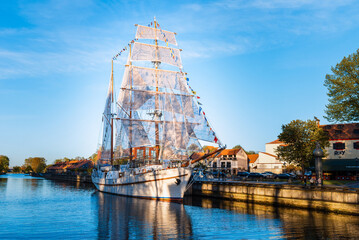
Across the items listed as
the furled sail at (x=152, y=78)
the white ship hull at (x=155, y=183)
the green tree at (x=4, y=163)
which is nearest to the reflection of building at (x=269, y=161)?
the furled sail at (x=152, y=78)

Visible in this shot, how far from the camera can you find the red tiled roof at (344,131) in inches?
2429

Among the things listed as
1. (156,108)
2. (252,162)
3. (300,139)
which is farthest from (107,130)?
(252,162)

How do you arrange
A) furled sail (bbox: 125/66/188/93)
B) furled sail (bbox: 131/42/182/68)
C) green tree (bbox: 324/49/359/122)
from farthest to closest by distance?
1. furled sail (bbox: 131/42/182/68)
2. furled sail (bbox: 125/66/188/93)
3. green tree (bbox: 324/49/359/122)

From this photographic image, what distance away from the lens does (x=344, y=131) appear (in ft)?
209

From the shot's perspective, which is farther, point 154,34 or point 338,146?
point 154,34

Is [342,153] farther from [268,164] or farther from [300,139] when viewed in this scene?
[268,164]

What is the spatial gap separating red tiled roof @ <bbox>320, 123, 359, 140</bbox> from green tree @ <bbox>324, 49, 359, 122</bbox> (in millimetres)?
20840

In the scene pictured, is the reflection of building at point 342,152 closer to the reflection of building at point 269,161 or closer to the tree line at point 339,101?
the tree line at point 339,101

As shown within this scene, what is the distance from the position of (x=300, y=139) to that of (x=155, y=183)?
23.6 m

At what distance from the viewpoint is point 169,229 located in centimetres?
2370

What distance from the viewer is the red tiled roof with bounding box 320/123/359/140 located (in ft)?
202

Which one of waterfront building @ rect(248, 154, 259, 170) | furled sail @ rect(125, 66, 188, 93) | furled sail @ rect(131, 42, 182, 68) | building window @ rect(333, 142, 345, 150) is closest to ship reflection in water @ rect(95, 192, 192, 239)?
furled sail @ rect(125, 66, 188, 93)

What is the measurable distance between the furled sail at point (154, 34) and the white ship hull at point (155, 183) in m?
26.7

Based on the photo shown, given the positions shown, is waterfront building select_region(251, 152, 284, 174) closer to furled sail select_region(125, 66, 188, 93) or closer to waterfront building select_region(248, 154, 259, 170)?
waterfront building select_region(248, 154, 259, 170)
